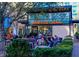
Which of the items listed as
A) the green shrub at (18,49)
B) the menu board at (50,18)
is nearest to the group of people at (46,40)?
the green shrub at (18,49)

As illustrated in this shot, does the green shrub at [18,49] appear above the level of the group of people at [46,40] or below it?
below

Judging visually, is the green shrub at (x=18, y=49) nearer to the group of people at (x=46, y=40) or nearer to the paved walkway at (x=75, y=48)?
the group of people at (x=46, y=40)

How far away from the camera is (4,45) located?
5.54 metres

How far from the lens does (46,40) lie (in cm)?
556

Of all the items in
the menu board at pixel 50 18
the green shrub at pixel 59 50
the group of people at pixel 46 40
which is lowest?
the green shrub at pixel 59 50

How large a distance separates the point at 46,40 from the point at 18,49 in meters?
0.64

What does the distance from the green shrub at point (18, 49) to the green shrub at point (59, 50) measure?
0.68 ft

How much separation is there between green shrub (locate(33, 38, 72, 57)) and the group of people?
0.10 metres

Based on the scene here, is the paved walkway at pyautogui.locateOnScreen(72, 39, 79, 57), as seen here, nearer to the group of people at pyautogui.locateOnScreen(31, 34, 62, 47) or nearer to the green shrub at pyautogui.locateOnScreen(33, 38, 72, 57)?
the green shrub at pyautogui.locateOnScreen(33, 38, 72, 57)

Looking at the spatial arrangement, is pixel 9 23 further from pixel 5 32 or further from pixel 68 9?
pixel 68 9

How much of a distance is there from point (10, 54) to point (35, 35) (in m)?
0.68

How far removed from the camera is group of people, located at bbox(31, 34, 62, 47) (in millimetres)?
5502

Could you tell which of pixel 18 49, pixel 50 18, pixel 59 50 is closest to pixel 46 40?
pixel 59 50

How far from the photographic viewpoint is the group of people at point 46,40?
18.1 feet
